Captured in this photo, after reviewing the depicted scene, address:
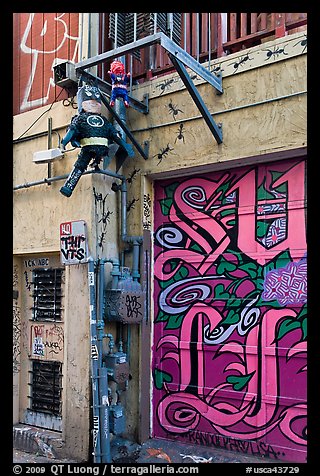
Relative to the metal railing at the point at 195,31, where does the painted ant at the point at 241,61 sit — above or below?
below

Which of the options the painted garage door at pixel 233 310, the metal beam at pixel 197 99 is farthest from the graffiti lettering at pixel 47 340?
the metal beam at pixel 197 99

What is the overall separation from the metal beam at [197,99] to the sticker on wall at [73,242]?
1907 mm

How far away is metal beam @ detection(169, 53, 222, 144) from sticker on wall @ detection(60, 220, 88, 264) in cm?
191

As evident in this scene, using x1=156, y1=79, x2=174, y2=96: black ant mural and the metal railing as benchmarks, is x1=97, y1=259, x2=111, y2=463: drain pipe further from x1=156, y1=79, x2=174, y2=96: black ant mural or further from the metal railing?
the metal railing

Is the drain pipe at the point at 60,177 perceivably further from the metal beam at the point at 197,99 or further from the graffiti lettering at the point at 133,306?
the graffiti lettering at the point at 133,306

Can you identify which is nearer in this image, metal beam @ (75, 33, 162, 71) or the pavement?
metal beam @ (75, 33, 162, 71)

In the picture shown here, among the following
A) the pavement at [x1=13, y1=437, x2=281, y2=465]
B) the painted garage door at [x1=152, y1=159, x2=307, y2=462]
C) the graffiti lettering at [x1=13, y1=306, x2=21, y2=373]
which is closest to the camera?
the painted garage door at [x1=152, y1=159, x2=307, y2=462]

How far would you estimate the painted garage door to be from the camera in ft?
16.7

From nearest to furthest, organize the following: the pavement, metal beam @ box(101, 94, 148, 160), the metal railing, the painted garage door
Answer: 1. the painted garage door
2. the pavement
3. the metal railing
4. metal beam @ box(101, 94, 148, 160)

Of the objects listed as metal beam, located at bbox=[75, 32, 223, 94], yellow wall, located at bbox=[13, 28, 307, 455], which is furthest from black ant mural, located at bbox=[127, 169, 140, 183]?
metal beam, located at bbox=[75, 32, 223, 94]

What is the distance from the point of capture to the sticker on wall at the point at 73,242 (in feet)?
18.9

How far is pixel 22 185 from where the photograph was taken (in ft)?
21.7

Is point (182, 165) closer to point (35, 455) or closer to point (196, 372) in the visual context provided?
point (196, 372)
